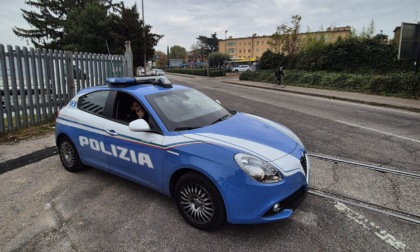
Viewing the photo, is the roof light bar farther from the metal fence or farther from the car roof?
the metal fence

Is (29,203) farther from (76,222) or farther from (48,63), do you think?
(48,63)

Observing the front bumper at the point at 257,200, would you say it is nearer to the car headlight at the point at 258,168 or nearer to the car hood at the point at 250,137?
the car headlight at the point at 258,168

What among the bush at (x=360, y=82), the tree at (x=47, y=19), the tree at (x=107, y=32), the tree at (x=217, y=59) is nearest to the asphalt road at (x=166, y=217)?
the bush at (x=360, y=82)

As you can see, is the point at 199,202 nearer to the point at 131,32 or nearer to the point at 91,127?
the point at 91,127

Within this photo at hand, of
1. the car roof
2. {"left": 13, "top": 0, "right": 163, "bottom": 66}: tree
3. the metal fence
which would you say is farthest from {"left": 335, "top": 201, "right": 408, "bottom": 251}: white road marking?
{"left": 13, "top": 0, "right": 163, "bottom": 66}: tree

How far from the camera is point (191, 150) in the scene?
2996 millimetres

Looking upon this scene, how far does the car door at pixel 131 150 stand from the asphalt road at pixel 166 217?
38 cm

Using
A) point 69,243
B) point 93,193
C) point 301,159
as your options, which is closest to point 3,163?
point 93,193

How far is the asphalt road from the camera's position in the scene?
285 cm

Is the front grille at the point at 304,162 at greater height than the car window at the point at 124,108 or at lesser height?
lesser

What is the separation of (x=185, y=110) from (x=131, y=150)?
2.85ft

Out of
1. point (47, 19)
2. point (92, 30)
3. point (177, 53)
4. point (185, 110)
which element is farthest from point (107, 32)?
point (177, 53)

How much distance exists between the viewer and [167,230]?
309 cm

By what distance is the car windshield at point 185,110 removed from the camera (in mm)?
3457
